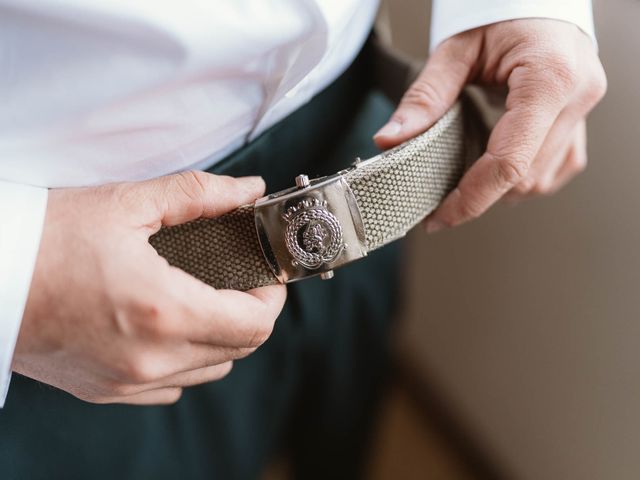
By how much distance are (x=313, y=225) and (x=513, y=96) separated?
7.8 inches

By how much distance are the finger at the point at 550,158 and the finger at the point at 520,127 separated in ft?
0.11

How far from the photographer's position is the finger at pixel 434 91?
0.52 m

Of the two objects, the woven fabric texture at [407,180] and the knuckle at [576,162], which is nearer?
the woven fabric texture at [407,180]

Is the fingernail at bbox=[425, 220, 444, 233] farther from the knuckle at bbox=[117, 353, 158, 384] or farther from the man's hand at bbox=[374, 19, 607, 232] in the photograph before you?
the knuckle at bbox=[117, 353, 158, 384]

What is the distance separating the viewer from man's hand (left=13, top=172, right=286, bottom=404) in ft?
1.30

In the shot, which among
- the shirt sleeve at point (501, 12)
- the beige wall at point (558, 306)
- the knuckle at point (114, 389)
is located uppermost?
the shirt sleeve at point (501, 12)

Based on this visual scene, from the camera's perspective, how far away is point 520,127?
489 mm

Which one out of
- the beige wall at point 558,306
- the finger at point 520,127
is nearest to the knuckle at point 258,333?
the finger at point 520,127

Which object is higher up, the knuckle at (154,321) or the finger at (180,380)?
the knuckle at (154,321)

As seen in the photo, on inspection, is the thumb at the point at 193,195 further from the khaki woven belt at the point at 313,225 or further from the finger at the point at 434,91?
the finger at the point at 434,91

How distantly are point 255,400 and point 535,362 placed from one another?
43cm

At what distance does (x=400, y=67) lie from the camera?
653mm

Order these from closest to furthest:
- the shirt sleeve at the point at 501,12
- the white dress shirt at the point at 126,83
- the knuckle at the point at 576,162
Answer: the white dress shirt at the point at 126,83
the shirt sleeve at the point at 501,12
the knuckle at the point at 576,162

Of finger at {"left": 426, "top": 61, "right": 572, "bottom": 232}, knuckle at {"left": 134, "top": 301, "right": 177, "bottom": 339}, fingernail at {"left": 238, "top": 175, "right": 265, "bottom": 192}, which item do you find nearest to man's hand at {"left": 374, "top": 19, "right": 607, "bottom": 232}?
finger at {"left": 426, "top": 61, "right": 572, "bottom": 232}
